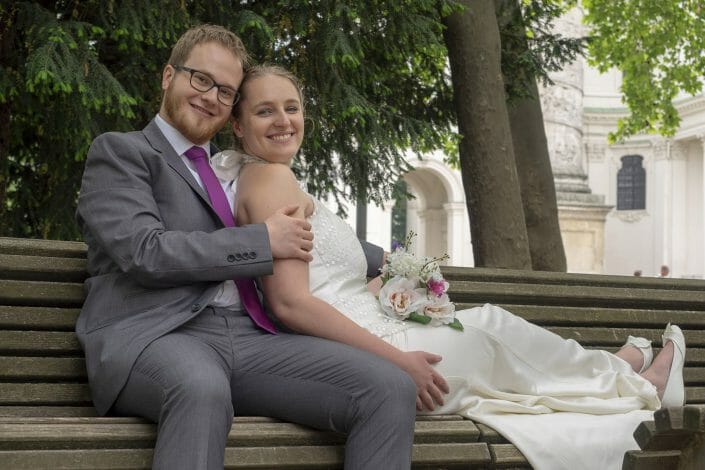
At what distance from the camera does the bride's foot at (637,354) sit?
4.27 meters

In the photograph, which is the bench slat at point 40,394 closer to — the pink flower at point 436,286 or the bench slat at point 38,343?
the bench slat at point 38,343

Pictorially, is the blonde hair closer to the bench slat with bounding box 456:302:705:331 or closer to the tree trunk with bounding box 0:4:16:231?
the bench slat with bounding box 456:302:705:331

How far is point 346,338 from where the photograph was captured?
320 cm

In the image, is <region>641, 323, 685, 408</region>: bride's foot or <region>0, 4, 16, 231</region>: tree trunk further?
<region>0, 4, 16, 231</region>: tree trunk

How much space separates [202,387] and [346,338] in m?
0.57

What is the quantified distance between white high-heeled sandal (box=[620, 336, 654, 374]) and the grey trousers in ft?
5.47

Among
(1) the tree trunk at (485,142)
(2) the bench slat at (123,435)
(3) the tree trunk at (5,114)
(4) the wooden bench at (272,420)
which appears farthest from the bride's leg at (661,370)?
(3) the tree trunk at (5,114)

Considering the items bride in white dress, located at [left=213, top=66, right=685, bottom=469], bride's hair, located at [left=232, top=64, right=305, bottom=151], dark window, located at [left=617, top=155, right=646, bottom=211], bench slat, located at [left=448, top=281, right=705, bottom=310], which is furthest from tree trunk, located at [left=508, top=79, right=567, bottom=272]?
dark window, located at [left=617, top=155, right=646, bottom=211]

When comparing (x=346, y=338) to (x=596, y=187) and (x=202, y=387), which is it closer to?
(x=202, y=387)

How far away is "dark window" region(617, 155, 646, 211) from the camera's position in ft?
161

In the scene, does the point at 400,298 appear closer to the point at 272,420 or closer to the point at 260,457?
the point at 272,420

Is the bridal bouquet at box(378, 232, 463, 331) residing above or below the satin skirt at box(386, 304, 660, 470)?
above

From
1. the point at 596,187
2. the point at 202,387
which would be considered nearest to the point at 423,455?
the point at 202,387

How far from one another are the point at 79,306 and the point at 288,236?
3.40 feet
